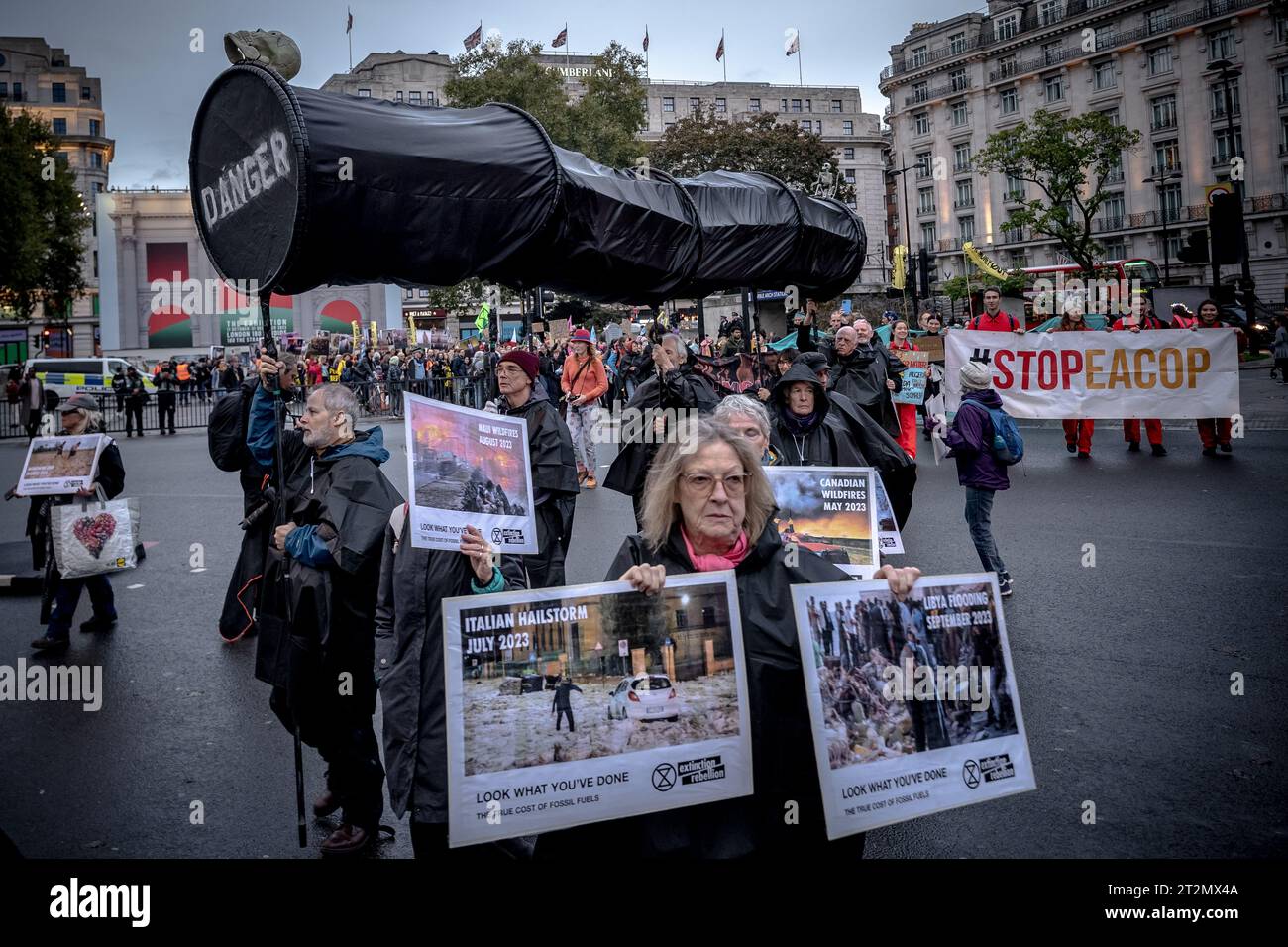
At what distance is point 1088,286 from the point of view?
109 feet

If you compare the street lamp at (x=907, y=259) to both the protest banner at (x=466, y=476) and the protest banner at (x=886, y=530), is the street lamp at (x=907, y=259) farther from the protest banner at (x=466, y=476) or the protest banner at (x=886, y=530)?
the protest banner at (x=466, y=476)

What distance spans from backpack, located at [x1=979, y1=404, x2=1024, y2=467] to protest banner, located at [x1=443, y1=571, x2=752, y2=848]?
205 inches

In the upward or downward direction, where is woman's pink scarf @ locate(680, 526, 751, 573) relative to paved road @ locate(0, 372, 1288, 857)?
upward

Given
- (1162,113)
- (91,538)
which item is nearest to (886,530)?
(91,538)

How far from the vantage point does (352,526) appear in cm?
376

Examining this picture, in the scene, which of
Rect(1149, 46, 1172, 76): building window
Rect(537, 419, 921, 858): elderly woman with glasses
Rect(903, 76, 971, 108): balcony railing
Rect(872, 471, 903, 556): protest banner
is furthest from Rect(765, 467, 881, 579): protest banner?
Rect(903, 76, 971, 108): balcony railing

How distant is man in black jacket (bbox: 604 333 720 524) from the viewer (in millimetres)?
6039

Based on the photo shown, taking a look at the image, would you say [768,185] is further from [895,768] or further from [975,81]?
[975,81]

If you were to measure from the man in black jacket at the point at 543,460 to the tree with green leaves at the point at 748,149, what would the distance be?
4454 centimetres

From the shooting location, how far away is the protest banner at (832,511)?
4.13 metres

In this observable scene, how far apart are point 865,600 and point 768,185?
2987mm

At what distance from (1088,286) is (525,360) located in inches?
1318

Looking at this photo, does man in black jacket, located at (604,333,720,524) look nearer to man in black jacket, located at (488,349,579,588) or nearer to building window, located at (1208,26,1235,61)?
man in black jacket, located at (488,349,579,588)

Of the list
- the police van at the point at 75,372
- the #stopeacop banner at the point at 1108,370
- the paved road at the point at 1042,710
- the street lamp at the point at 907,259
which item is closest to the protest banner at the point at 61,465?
the paved road at the point at 1042,710
